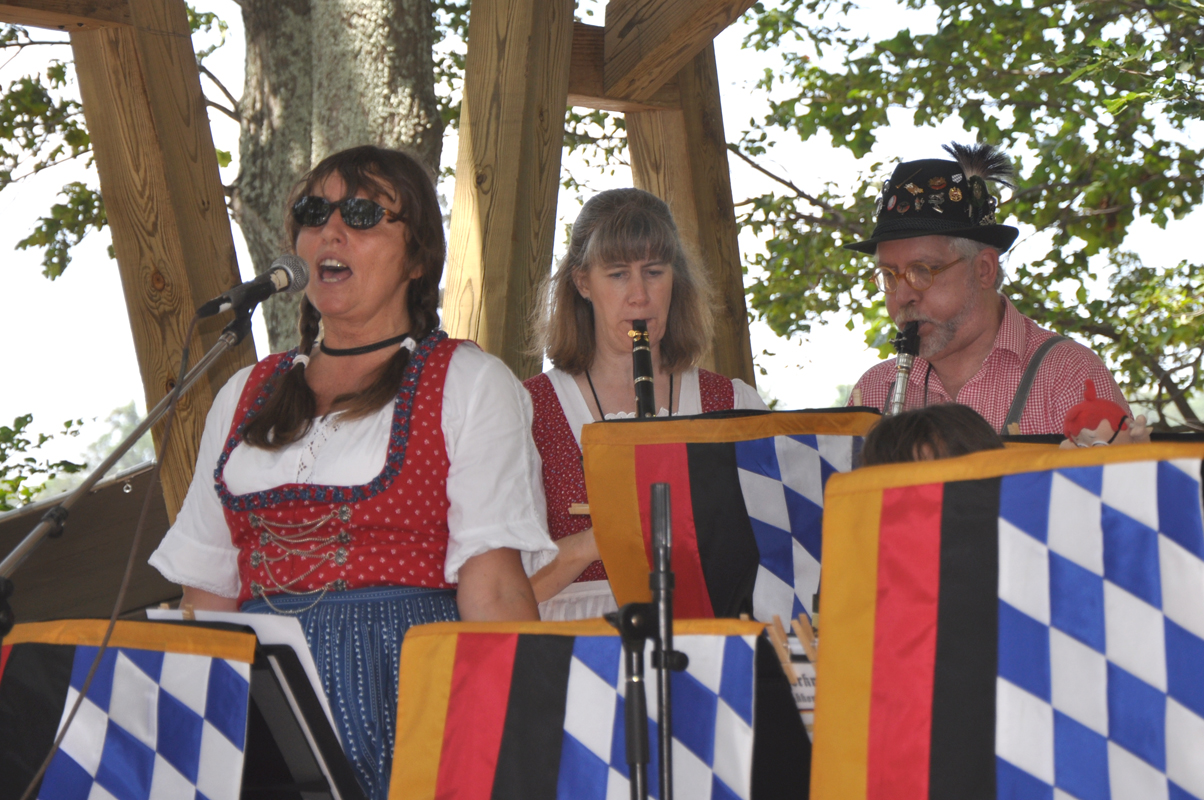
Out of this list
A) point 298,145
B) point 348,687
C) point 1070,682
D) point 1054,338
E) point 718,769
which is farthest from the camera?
point 298,145

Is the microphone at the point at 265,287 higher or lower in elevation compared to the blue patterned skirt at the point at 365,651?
higher

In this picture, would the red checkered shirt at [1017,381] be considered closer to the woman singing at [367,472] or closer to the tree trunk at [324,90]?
the woman singing at [367,472]

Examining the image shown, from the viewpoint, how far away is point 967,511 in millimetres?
1262

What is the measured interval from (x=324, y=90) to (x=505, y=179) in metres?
1.19

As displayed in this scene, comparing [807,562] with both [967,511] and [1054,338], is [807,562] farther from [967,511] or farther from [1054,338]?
[1054,338]

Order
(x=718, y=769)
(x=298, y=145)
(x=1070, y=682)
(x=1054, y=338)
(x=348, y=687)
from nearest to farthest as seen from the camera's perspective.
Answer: (x=1070, y=682) < (x=718, y=769) < (x=348, y=687) < (x=1054, y=338) < (x=298, y=145)

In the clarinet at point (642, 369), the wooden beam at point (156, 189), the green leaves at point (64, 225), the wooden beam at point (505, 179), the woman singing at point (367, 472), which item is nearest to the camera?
the woman singing at point (367, 472)

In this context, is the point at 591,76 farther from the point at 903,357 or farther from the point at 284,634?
the point at 284,634

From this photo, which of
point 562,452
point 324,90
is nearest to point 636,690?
point 562,452

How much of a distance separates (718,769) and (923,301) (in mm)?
1729

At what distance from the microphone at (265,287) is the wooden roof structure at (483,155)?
3.36 feet

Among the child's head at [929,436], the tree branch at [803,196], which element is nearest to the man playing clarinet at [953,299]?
the child's head at [929,436]

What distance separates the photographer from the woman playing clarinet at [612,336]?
271 centimetres

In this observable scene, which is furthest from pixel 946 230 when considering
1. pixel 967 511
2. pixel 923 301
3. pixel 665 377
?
pixel 967 511
